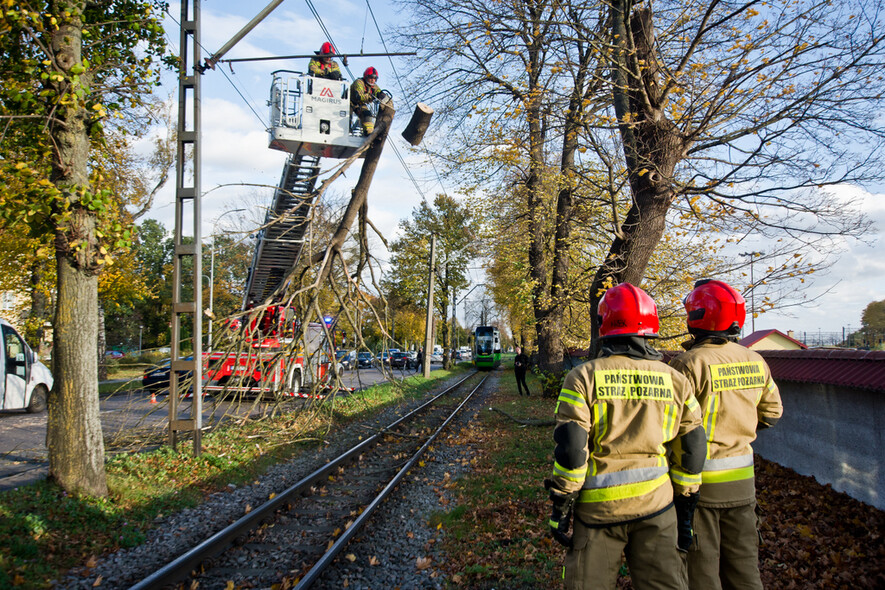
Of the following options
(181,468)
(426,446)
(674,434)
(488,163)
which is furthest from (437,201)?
(674,434)

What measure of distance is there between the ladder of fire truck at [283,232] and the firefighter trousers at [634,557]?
750 cm

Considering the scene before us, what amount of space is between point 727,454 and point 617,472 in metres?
0.97

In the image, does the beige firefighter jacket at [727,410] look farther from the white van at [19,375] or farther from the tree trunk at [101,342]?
the tree trunk at [101,342]

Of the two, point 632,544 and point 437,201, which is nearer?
point 632,544

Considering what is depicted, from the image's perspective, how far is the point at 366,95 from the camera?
411 inches

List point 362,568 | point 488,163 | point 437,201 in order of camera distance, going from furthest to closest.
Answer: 1. point 437,201
2. point 488,163
3. point 362,568

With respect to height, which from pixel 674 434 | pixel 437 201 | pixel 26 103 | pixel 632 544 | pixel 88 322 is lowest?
pixel 632 544

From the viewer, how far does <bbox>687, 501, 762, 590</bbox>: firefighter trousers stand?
10.4ft

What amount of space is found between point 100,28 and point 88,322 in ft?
12.8

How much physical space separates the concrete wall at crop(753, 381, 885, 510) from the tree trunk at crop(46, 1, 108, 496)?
768 centimetres

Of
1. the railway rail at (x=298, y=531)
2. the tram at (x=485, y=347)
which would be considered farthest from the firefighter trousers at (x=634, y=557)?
the tram at (x=485, y=347)

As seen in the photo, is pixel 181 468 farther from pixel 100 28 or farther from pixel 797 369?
pixel 797 369

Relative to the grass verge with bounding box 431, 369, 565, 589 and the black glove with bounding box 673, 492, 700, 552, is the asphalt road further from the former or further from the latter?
the black glove with bounding box 673, 492, 700, 552

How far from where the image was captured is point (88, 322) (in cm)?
611
